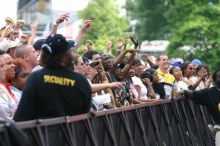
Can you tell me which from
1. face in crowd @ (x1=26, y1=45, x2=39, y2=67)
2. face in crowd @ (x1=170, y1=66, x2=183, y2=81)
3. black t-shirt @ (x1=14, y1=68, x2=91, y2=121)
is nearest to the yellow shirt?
face in crowd @ (x1=170, y1=66, x2=183, y2=81)

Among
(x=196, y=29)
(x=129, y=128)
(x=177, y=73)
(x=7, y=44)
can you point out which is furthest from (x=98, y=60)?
(x=196, y=29)

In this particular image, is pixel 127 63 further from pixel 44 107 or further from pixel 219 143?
pixel 44 107

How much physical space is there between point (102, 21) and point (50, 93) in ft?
180

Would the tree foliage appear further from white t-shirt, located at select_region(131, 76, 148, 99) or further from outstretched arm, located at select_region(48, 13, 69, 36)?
outstretched arm, located at select_region(48, 13, 69, 36)

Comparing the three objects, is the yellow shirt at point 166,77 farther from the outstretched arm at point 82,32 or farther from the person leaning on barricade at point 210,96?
the outstretched arm at point 82,32

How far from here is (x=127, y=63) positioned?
14.8 m

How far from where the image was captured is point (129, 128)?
480 inches

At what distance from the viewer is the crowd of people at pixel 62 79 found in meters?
8.78

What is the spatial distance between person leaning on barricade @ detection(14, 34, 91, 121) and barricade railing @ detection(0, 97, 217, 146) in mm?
177

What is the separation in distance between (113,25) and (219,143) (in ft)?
159

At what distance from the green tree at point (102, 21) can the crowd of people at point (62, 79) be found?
44373 mm

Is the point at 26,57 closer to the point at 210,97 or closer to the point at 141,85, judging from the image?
the point at 141,85

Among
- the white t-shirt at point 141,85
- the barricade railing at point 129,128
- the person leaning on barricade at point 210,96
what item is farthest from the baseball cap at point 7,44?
the person leaning on barricade at point 210,96

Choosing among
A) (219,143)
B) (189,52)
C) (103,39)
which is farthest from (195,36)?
(219,143)
